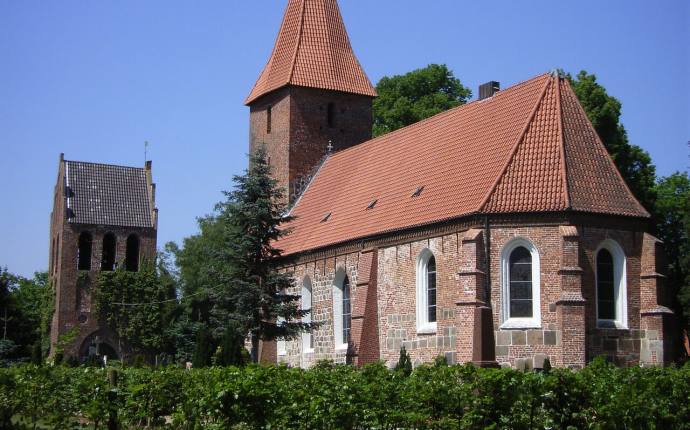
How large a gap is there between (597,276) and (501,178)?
139 inches

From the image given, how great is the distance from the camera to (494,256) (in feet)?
83.1

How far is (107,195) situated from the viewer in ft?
157

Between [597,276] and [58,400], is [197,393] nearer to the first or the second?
[58,400]

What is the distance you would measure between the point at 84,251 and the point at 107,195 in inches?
117

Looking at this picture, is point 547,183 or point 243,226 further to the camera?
point 243,226

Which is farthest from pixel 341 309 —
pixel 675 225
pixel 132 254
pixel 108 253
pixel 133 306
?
pixel 108 253

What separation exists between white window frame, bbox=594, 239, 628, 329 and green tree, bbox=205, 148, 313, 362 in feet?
30.3

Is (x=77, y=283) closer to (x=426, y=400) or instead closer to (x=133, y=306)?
(x=133, y=306)

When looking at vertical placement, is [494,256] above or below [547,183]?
below

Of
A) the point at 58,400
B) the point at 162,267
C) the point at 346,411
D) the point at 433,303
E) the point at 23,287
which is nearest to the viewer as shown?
the point at 346,411

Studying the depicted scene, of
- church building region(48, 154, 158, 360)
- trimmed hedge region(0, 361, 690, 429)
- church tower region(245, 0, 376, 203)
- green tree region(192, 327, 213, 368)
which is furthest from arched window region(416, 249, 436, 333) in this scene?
church building region(48, 154, 158, 360)

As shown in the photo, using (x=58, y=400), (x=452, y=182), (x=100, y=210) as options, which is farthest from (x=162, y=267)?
(x=58, y=400)

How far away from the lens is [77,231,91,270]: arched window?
46.5m

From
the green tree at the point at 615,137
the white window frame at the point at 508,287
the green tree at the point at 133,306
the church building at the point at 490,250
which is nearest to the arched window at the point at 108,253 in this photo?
the green tree at the point at 133,306
